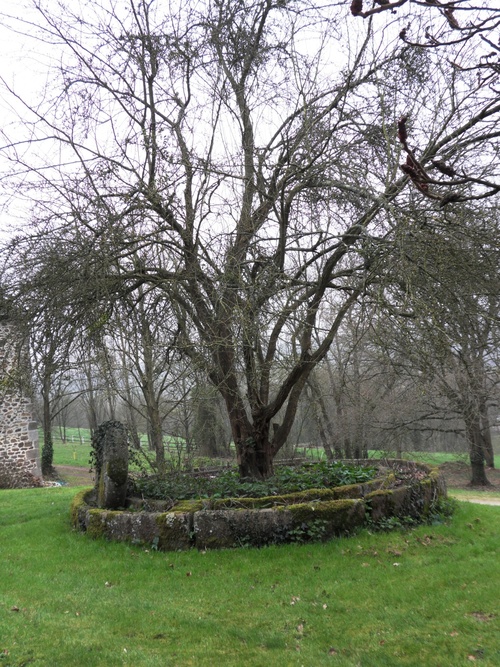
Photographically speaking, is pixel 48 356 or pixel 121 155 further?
pixel 121 155

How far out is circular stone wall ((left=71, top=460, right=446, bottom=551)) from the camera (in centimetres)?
666

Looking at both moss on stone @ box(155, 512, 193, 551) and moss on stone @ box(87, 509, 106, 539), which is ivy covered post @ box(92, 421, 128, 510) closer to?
moss on stone @ box(87, 509, 106, 539)

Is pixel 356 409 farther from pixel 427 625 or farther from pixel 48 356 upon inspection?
pixel 427 625

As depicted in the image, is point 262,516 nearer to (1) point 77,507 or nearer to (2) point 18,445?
(1) point 77,507

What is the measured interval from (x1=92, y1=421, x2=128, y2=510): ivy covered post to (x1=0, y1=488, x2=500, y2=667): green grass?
83cm

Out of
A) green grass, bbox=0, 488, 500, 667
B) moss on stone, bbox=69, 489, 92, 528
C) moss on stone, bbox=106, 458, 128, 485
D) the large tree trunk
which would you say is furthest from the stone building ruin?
the large tree trunk

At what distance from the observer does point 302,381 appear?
866 centimetres

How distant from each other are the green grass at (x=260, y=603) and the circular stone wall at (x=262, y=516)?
23 centimetres

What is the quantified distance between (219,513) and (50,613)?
2415mm

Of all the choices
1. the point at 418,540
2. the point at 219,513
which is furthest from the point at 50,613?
the point at 418,540

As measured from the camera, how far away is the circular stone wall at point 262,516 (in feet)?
21.9

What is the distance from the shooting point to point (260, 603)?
Result: 5.12 meters

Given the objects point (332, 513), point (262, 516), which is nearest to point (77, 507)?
point (262, 516)

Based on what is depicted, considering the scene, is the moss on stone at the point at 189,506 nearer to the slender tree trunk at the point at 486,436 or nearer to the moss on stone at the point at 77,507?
the moss on stone at the point at 77,507
